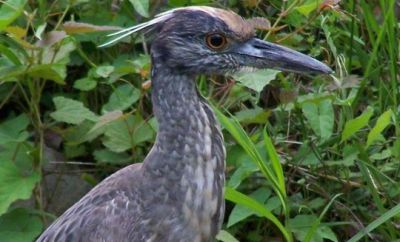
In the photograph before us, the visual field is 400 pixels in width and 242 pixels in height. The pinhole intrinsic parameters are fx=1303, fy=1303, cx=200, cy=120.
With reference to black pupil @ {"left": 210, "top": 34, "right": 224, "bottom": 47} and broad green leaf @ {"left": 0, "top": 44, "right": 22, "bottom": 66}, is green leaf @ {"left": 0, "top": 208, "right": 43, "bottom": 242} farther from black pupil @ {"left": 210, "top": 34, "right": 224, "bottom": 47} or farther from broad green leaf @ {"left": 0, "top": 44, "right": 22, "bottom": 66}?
black pupil @ {"left": 210, "top": 34, "right": 224, "bottom": 47}

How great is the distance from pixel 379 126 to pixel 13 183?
121cm

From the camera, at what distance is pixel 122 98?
450cm

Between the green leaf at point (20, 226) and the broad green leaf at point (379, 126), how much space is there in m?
1.15

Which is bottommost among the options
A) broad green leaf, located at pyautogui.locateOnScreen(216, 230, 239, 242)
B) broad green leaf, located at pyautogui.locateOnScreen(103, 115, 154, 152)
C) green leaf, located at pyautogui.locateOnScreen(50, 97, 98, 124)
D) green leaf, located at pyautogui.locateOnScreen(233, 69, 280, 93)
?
broad green leaf, located at pyautogui.locateOnScreen(216, 230, 239, 242)

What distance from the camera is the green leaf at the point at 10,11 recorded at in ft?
13.6

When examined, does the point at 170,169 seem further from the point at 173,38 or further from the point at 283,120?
the point at 283,120

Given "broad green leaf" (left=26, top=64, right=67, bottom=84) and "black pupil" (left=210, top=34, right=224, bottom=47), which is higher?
"black pupil" (left=210, top=34, right=224, bottom=47)

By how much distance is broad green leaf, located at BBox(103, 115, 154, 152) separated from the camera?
4.45 meters

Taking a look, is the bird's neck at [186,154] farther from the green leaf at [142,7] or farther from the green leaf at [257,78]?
the green leaf at [142,7]

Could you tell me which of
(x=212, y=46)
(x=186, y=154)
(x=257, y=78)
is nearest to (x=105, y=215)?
(x=186, y=154)

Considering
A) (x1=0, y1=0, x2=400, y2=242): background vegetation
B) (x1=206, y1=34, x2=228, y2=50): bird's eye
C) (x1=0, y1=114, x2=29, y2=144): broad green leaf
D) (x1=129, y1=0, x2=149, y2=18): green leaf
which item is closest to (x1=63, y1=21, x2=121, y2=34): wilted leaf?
(x1=0, y1=0, x2=400, y2=242): background vegetation

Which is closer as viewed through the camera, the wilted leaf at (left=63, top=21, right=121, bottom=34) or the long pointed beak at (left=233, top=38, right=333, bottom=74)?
the long pointed beak at (left=233, top=38, right=333, bottom=74)

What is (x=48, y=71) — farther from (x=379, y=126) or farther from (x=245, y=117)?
(x=379, y=126)

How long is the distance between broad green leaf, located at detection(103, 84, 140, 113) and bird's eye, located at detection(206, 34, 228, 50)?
2.55 feet
